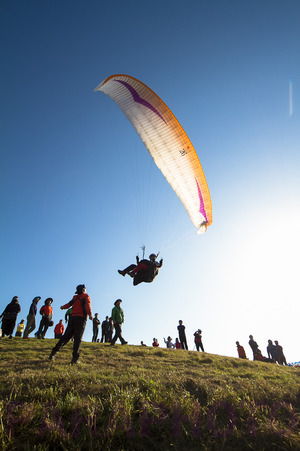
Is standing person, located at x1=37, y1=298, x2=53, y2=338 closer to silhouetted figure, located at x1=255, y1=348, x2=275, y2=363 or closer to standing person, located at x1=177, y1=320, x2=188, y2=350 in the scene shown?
standing person, located at x1=177, y1=320, x2=188, y2=350

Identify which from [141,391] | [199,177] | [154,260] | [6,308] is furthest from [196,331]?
[141,391]

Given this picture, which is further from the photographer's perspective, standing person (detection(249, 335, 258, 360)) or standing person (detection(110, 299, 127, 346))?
standing person (detection(249, 335, 258, 360))

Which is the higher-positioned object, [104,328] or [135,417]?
[104,328]

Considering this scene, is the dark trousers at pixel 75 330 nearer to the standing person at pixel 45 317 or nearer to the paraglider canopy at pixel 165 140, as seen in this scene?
the standing person at pixel 45 317

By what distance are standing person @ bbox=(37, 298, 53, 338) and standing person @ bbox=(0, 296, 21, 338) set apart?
120 cm

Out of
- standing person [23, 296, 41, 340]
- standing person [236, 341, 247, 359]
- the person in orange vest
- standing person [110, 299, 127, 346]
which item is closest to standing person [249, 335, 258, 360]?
standing person [236, 341, 247, 359]

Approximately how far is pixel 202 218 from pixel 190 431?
9.60m

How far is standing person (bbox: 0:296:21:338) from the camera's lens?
10242 mm

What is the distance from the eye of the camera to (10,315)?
10234 mm

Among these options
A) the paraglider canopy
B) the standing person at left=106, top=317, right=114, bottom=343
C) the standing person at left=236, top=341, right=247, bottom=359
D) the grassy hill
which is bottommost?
the grassy hill

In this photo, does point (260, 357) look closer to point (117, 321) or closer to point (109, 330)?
point (109, 330)

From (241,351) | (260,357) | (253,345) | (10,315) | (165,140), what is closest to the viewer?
(10,315)

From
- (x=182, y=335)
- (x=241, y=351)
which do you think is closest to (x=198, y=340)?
(x=182, y=335)

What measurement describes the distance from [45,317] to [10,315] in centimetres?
172
